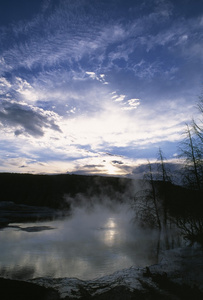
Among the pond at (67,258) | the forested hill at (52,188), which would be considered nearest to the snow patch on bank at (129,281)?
the pond at (67,258)

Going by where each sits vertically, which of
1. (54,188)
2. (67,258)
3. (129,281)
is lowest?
(67,258)

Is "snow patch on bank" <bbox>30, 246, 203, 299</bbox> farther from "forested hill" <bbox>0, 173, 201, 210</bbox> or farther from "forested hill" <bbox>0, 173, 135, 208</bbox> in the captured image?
"forested hill" <bbox>0, 173, 135, 208</bbox>

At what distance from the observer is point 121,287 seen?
18.9ft

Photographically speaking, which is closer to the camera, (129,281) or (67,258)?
(129,281)

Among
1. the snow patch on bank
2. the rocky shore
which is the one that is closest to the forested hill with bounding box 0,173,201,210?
the snow patch on bank

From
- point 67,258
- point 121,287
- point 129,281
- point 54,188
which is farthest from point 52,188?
point 121,287

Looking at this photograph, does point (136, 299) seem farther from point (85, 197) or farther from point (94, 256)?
point (85, 197)

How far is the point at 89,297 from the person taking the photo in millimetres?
5281

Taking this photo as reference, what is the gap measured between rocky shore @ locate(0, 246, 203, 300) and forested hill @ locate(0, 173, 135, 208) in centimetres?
5575

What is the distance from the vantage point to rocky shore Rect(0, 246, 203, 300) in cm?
507

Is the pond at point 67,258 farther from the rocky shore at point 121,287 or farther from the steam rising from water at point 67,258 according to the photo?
the rocky shore at point 121,287

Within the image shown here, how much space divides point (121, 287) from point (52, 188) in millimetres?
72983

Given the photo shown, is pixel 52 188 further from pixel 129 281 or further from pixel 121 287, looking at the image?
pixel 121 287

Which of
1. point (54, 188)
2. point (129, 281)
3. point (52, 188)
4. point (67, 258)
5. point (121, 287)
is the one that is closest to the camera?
point (121, 287)
